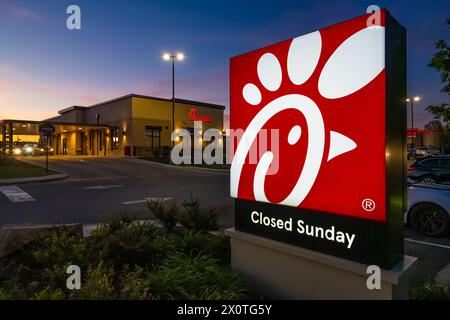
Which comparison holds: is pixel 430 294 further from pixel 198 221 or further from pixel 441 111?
pixel 441 111

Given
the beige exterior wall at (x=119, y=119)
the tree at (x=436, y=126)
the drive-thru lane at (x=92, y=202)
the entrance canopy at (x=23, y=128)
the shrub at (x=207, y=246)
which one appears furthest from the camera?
the tree at (x=436, y=126)

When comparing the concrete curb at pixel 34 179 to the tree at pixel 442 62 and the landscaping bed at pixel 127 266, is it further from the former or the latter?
the tree at pixel 442 62

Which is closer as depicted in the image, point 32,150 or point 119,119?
point 119,119

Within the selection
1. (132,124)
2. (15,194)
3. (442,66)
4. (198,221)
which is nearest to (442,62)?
(442,66)

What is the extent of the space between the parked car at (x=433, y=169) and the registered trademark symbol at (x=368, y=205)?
43.4ft

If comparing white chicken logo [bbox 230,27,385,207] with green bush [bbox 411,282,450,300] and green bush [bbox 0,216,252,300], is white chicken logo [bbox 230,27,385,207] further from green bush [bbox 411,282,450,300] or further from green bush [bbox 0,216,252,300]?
green bush [bbox 411,282,450,300]

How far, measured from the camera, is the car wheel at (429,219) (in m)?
6.03

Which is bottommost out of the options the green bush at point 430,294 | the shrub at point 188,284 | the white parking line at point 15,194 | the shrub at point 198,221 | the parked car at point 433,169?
the white parking line at point 15,194

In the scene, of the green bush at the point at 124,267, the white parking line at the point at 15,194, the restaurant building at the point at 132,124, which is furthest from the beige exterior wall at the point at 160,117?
the green bush at the point at 124,267

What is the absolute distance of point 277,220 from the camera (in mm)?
3381

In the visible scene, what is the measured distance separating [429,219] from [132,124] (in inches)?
1386

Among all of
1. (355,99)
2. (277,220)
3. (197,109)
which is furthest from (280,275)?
(197,109)

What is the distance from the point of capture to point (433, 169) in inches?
548

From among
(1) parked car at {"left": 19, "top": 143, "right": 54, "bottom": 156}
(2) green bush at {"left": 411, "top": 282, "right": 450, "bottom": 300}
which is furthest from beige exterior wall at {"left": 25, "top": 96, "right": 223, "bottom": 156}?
(2) green bush at {"left": 411, "top": 282, "right": 450, "bottom": 300}
